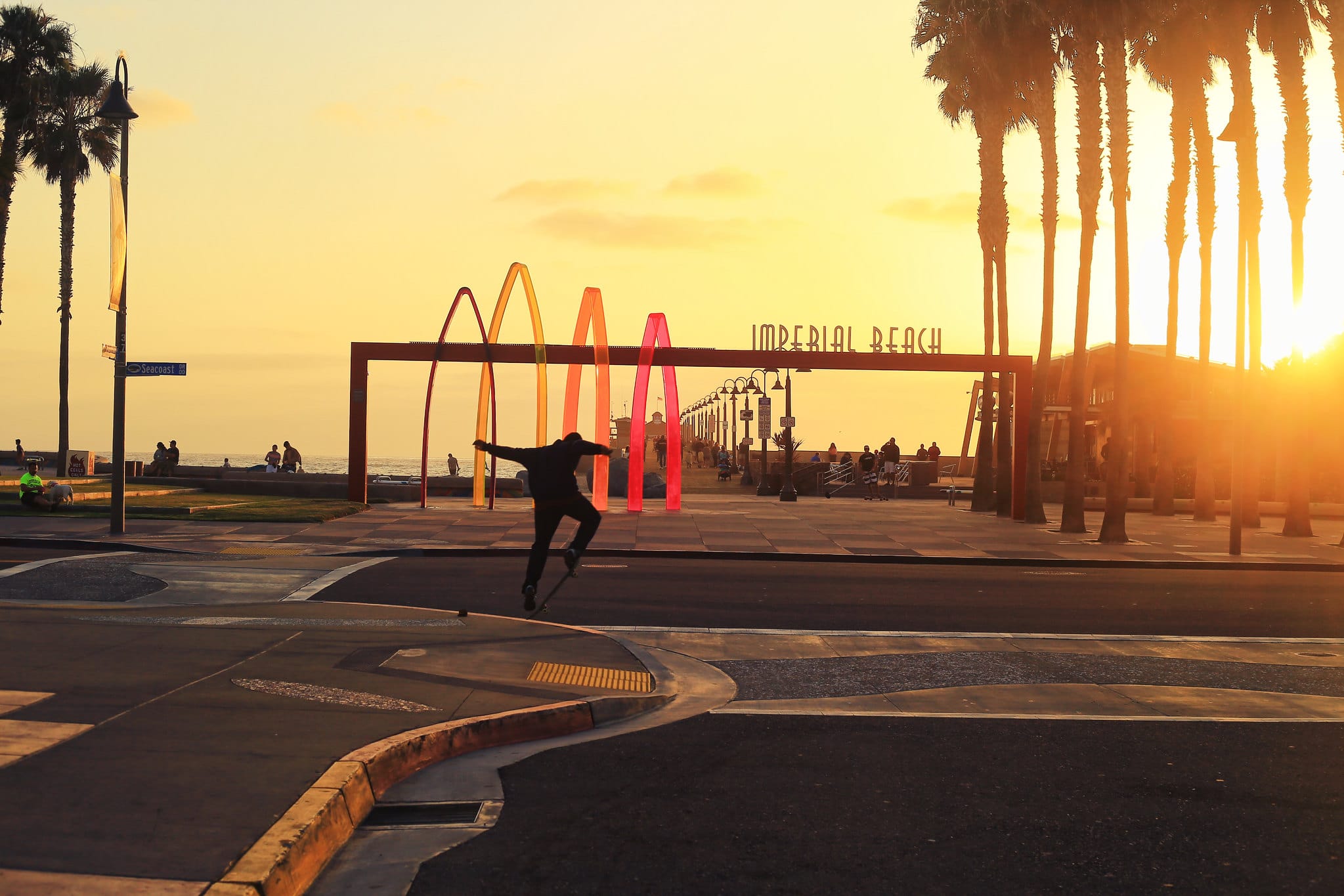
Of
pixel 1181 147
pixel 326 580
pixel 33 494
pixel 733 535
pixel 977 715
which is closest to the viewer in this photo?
pixel 977 715

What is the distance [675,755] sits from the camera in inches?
287

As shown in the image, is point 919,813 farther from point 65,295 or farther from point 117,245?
point 65,295

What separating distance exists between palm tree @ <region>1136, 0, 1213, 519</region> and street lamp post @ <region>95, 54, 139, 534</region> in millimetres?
21890

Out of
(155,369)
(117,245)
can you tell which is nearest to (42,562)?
(155,369)

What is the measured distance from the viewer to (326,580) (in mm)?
15922

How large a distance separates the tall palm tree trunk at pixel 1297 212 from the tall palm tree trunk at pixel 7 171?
38.3 metres

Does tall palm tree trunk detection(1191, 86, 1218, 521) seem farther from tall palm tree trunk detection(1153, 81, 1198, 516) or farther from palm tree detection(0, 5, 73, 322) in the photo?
palm tree detection(0, 5, 73, 322)

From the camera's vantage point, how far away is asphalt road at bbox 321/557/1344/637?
13602mm

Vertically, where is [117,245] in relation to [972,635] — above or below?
above

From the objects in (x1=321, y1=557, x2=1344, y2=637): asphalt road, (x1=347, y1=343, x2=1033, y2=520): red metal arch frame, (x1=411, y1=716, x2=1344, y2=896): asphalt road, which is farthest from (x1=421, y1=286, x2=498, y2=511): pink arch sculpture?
(x1=411, y1=716, x2=1344, y2=896): asphalt road

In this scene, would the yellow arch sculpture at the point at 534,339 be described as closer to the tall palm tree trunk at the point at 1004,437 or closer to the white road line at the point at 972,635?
the tall palm tree trunk at the point at 1004,437

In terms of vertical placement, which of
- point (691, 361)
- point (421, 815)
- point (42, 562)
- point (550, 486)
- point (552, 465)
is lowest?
point (421, 815)

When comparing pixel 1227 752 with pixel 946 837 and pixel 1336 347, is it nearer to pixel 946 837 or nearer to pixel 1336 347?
pixel 946 837

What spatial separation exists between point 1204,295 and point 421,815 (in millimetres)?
37239
